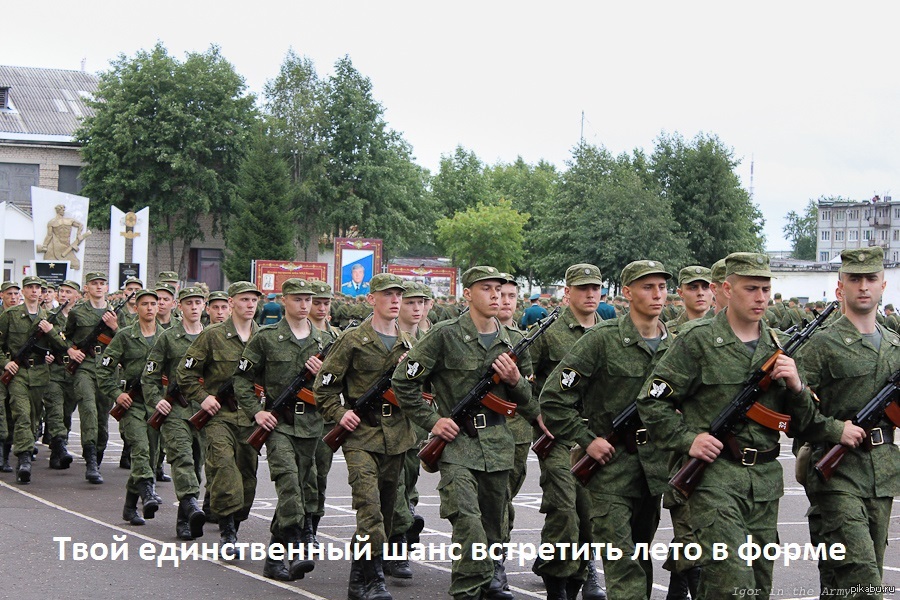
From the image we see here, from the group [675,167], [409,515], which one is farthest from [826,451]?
[675,167]

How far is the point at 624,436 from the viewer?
25.2 feet

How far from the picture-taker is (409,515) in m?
10.0

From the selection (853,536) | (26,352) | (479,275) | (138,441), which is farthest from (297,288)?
(26,352)

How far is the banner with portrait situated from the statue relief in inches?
327

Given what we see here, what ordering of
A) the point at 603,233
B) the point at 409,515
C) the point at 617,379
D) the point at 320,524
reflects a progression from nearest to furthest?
the point at 617,379 < the point at 409,515 < the point at 320,524 < the point at 603,233

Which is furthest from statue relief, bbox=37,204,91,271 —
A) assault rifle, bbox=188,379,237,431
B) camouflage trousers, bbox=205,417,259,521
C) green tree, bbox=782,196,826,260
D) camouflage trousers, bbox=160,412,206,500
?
green tree, bbox=782,196,826,260

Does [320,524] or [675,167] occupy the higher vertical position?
[675,167]

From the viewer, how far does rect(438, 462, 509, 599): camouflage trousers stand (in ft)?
25.9

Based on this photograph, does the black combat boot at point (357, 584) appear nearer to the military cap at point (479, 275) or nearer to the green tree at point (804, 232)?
the military cap at point (479, 275)

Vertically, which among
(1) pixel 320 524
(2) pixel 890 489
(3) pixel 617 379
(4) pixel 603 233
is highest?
(4) pixel 603 233

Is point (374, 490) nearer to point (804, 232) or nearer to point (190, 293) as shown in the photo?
point (190, 293)

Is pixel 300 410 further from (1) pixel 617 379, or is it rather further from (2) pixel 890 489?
(2) pixel 890 489

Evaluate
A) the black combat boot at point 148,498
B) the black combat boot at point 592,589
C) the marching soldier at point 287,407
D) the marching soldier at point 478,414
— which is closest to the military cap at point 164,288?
the black combat boot at point 148,498

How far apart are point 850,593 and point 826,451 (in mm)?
837
